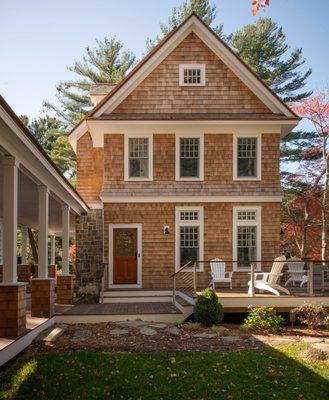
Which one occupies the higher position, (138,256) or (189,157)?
(189,157)

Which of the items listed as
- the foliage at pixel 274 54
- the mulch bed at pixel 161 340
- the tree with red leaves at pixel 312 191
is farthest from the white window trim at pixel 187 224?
the foliage at pixel 274 54

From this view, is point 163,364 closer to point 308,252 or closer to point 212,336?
point 212,336

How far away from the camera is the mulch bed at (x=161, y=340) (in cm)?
898

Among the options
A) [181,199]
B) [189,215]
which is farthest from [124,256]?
[181,199]

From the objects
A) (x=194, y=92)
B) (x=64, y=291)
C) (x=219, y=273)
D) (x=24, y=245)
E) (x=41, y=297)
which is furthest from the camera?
(x=24, y=245)

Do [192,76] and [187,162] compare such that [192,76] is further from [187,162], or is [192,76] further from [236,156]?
[236,156]

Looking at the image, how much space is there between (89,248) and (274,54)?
25345mm

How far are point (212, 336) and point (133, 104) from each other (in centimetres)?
911

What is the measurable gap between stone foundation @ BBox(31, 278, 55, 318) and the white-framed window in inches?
350

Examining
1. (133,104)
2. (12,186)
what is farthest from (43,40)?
(12,186)

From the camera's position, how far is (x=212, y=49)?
16812mm

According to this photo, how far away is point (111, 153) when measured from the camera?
1633 cm

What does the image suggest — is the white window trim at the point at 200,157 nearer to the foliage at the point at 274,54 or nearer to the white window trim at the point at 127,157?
the white window trim at the point at 127,157

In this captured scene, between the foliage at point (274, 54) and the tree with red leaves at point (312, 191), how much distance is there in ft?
25.3
